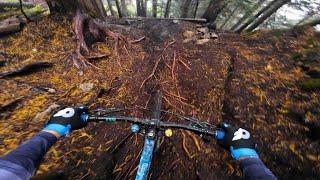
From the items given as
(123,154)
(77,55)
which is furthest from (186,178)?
(77,55)

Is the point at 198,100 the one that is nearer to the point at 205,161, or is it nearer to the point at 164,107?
the point at 164,107

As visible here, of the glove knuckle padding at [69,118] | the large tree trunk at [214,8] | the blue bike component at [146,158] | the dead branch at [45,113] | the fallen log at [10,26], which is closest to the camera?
the blue bike component at [146,158]

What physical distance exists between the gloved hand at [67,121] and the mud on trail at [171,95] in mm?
968

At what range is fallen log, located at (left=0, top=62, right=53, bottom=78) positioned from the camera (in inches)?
215

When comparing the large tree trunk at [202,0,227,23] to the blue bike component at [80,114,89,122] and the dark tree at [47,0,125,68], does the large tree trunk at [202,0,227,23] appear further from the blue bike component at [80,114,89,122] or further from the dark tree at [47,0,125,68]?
the blue bike component at [80,114,89,122]

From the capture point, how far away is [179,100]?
5.27m

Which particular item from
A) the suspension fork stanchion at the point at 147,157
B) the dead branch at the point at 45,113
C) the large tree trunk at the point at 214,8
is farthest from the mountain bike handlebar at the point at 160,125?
the large tree trunk at the point at 214,8

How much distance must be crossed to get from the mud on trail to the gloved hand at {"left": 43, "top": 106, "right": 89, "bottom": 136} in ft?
3.18

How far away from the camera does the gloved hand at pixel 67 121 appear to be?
318 centimetres

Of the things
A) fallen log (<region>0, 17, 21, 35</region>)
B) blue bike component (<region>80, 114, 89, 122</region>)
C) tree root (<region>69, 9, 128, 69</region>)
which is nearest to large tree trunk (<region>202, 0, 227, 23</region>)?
tree root (<region>69, 9, 128, 69</region>)

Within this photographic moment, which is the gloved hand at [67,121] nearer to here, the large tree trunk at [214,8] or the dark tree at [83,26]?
the dark tree at [83,26]

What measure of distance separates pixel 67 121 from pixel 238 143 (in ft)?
7.45

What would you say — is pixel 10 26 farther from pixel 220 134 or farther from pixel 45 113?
pixel 220 134

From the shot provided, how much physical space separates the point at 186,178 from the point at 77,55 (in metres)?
4.25
